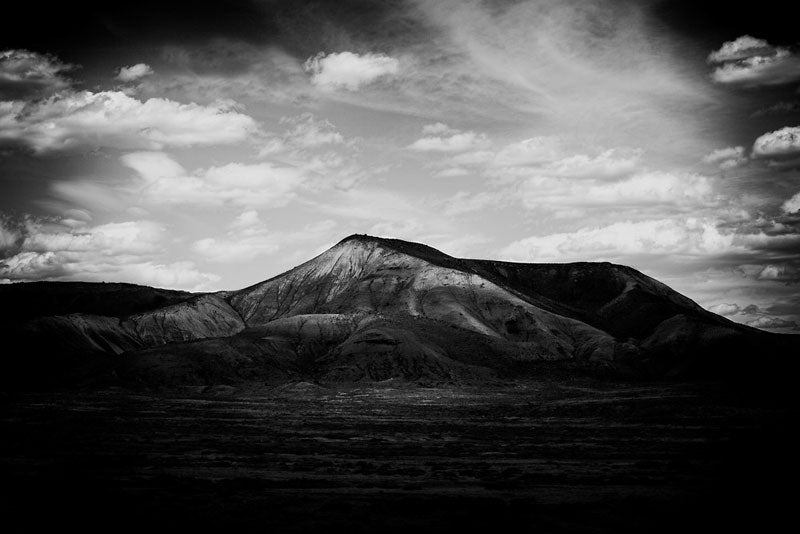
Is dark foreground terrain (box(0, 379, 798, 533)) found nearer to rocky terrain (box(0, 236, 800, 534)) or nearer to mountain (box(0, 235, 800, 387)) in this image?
rocky terrain (box(0, 236, 800, 534))

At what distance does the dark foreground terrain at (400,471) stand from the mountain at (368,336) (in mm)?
61071

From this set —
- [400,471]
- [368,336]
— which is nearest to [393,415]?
[400,471]

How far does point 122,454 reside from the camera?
37.2 metres

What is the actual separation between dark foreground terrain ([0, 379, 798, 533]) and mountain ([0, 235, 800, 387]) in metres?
61.1

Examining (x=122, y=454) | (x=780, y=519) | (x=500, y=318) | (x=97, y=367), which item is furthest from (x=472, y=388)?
(x=780, y=519)

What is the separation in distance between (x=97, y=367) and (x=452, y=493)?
11623 centimetres

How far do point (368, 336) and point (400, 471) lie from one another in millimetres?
107421

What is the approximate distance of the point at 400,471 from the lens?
3191cm

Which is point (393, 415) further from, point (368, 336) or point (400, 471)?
point (368, 336)

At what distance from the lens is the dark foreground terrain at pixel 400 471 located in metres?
22.4

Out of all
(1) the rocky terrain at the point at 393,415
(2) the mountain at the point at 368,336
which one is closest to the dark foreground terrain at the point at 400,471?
(1) the rocky terrain at the point at 393,415

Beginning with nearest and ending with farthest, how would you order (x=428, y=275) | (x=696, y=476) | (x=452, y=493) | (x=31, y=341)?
(x=452, y=493), (x=696, y=476), (x=31, y=341), (x=428, y=275)

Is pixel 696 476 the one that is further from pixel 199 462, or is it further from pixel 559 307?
pixel 559 307

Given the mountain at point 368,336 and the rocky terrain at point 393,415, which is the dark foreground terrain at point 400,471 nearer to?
the rocky terrain at point 393,415
